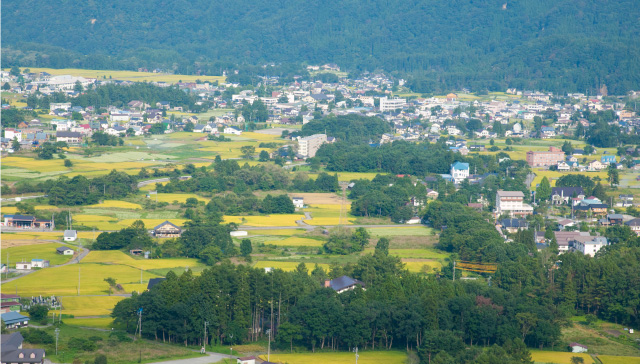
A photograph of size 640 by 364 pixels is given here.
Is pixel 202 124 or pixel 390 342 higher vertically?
pixel 202 124

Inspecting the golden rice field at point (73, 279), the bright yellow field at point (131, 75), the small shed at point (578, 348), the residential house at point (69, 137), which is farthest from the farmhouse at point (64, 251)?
the bright yellow field at point (131, 75)

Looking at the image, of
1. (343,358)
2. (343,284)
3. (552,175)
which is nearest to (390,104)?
(552,175)

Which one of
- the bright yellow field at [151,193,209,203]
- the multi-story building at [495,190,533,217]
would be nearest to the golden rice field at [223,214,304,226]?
the bright yellow field at [151,193,209,203]

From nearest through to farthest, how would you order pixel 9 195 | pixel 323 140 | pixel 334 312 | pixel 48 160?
1. pixel 334 312
2. pixel 9 195
3. pixel 48 160
4. pixel 323 140

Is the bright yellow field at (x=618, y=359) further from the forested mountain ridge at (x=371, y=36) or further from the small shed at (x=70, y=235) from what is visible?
the forested mountain ridge at (x=371, y=36)

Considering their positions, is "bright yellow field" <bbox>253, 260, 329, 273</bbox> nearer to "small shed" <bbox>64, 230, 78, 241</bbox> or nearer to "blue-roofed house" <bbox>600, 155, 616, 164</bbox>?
"small shed" <bbox>64, 230, 78, 241</bbox>

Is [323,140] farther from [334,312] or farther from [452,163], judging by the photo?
[334,312]

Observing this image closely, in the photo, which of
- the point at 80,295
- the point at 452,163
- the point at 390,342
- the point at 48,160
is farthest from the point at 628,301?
the point at 48,160
